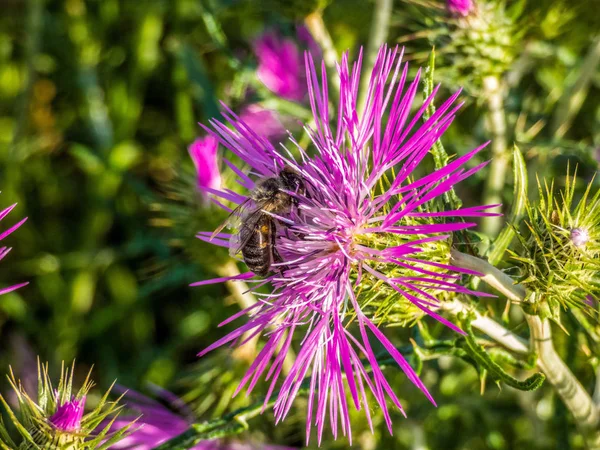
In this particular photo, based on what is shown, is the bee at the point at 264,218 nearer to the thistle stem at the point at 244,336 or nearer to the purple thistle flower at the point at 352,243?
the purple thistle flower at the point at 352,243

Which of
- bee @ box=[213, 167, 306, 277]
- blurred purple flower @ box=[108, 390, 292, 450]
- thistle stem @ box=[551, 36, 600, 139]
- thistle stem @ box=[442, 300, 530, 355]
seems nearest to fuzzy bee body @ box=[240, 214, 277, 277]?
bee @ box=[213, 167, 306, 277]

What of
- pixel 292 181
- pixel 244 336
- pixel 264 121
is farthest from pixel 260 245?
pixel 264 121

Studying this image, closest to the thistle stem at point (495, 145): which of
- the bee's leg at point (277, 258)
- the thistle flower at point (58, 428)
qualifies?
the bee's leg at point (277, 258)

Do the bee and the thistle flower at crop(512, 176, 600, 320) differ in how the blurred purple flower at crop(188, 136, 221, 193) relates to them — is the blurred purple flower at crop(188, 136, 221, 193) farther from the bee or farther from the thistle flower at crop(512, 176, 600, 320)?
the thistle flower at crop(512, 176, 600, 320)

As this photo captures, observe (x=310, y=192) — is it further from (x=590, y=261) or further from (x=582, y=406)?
(x=582, y=406)

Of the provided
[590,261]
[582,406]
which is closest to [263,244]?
[590,261]

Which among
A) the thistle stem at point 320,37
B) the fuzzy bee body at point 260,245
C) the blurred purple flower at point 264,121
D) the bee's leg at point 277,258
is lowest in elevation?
the blurred purple flower at point 264,121

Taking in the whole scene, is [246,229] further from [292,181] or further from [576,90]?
[576,90]
